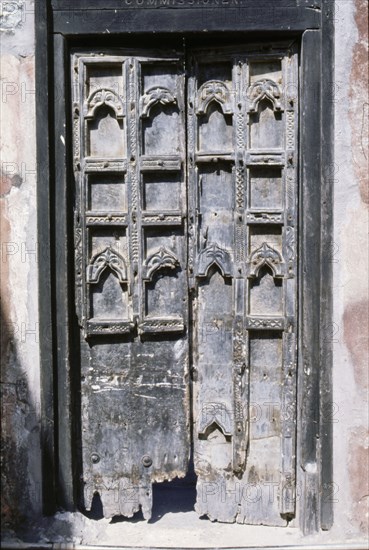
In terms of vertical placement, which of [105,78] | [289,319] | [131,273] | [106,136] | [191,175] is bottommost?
[289,319]

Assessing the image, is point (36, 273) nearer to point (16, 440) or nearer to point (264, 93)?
point (16, 440)

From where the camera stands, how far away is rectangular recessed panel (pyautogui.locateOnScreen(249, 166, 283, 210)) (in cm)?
324

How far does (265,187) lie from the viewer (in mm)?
3244

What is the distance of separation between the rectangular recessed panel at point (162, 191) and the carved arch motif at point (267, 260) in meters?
0.42

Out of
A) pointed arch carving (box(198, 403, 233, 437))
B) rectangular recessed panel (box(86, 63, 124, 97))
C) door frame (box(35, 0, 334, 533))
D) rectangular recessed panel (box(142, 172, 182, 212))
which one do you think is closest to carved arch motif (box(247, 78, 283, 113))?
door frame (box(35, 0, 334, 533))

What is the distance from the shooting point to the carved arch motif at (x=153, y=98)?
3189 millimetres

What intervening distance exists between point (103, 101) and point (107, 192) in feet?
1.32

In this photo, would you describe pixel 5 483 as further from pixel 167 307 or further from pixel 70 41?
pixel 70 41

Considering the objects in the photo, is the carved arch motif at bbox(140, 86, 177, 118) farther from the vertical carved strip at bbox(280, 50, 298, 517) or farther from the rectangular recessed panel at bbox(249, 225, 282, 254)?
the rectangular recessed panel at bbox(249, 225, 282, 254)

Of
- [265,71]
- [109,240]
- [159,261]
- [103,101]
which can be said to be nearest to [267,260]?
[159,261]

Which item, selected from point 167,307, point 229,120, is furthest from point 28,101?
point 167,307

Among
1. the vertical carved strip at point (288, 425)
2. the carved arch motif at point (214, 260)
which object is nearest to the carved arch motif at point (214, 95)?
the carved arch motif at point (214, 260)

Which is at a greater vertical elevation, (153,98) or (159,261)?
(153,98)

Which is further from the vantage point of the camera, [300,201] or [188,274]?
[188,274]
